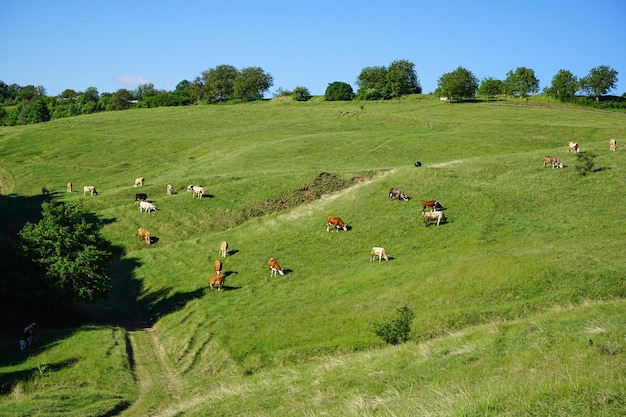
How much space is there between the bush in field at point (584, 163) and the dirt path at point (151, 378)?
41.4 meters

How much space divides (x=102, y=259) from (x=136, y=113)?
108825 mm

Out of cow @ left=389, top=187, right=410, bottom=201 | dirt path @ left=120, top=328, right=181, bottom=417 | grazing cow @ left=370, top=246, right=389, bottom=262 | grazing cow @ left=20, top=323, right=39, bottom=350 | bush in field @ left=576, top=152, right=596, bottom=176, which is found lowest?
dirt path @ left=120, top=328, right=181, bottom=417

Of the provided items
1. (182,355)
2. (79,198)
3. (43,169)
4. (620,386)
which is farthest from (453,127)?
(620,386)

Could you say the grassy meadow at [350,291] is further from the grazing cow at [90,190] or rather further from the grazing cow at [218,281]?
the grazing cow at [90,190]

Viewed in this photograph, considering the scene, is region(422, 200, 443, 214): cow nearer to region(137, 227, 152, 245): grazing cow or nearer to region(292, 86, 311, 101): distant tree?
region(137, 227, 152, 245): grazing cow

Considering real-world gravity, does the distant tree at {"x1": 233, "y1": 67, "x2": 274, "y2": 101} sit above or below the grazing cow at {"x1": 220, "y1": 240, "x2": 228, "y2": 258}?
above

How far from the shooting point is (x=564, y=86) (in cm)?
13012

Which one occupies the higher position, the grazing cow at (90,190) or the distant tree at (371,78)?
the distant tree at (371,78)

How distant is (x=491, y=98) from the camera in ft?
453

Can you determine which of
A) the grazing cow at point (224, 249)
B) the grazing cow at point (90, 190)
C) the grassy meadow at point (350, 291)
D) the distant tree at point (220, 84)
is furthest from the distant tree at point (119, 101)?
the grazing cow at point (224, 249)

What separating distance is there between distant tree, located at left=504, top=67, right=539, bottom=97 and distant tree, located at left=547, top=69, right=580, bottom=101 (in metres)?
4.25

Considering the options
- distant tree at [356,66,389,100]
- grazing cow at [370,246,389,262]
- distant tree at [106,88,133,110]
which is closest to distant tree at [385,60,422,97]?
distant tree at [356,66,389,100]

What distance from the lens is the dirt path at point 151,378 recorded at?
23.3 metres

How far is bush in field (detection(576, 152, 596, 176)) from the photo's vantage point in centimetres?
5078
